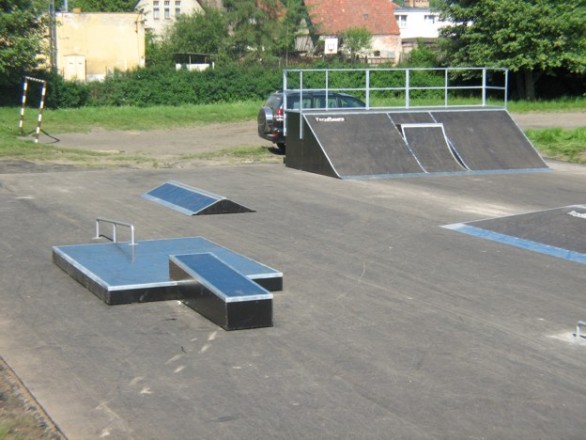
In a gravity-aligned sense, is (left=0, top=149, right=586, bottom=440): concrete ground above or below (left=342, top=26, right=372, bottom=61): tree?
below

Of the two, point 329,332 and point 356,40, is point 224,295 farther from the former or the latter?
point 356,40

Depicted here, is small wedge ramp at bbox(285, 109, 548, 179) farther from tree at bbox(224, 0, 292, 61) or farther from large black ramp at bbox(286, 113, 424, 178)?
tree at bbox(224, 0, 292, 61)

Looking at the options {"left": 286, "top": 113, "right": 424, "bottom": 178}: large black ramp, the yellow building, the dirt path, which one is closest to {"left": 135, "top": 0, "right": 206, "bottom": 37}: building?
the yellow building

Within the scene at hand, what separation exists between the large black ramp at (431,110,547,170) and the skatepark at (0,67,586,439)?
17.9ft

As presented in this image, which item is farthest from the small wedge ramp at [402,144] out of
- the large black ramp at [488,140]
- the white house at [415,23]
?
the white house at [415,23]

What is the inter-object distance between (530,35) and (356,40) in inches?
1129

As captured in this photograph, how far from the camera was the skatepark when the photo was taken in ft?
19.9

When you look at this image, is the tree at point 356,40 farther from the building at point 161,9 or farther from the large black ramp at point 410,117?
the large black ramp at point 410,117

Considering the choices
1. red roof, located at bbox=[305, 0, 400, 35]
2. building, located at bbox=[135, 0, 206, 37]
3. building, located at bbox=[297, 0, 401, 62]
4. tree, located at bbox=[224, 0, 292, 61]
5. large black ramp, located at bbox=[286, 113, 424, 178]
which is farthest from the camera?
red roof, located at bbox=[305, 0, 400, 35]

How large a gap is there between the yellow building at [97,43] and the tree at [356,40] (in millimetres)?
21974

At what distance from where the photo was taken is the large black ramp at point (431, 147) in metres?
20.1

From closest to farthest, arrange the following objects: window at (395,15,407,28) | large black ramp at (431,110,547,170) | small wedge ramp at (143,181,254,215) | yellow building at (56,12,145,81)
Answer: small wedge ramp at (143,181,254,215) < large black ramp at (431,110,547,170) < yellow building at (56,12,145,81) < window at (395,15,407,28)

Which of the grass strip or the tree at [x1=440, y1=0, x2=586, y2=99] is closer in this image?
the grass strip

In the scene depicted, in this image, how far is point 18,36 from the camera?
123ft
